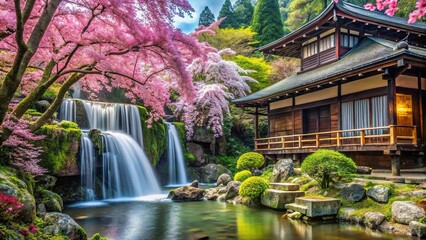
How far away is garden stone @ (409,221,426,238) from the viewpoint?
6.82 m

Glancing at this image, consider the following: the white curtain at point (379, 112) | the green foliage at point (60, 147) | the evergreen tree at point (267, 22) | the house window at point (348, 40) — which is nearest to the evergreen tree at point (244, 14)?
the evergreen tree at point (267, 22)

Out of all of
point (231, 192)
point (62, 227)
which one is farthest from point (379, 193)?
point (62, 227)

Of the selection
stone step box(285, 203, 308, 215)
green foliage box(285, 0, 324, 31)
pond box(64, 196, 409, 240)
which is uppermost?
green foliage box(285, 0, 324, 31)

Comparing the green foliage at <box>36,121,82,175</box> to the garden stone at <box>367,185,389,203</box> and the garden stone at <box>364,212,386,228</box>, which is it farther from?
the garden stone at <box>367,185,389,203</box>

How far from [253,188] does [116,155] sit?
26.3 ft

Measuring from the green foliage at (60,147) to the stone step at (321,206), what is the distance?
31.5ft

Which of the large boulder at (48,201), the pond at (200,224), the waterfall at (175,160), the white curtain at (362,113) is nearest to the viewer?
the pond at (200,224)

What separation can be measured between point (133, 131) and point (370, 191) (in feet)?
45.8

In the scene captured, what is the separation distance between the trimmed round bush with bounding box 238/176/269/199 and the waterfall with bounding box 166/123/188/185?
30.9 ft

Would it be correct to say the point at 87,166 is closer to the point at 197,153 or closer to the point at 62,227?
the point at 197,153

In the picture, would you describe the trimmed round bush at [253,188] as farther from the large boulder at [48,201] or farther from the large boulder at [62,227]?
the large boulder at [62,227]

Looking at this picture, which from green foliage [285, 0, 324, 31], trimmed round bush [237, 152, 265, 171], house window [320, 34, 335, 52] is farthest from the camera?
green foliage [285, 0, 324, 31]

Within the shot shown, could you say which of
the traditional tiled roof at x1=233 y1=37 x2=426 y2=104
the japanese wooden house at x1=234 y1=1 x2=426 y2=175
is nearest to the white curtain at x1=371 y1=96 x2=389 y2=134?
the japanese wooden house at x1=234 y1=1 x2=426 y2=175

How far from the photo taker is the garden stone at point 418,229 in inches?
269
